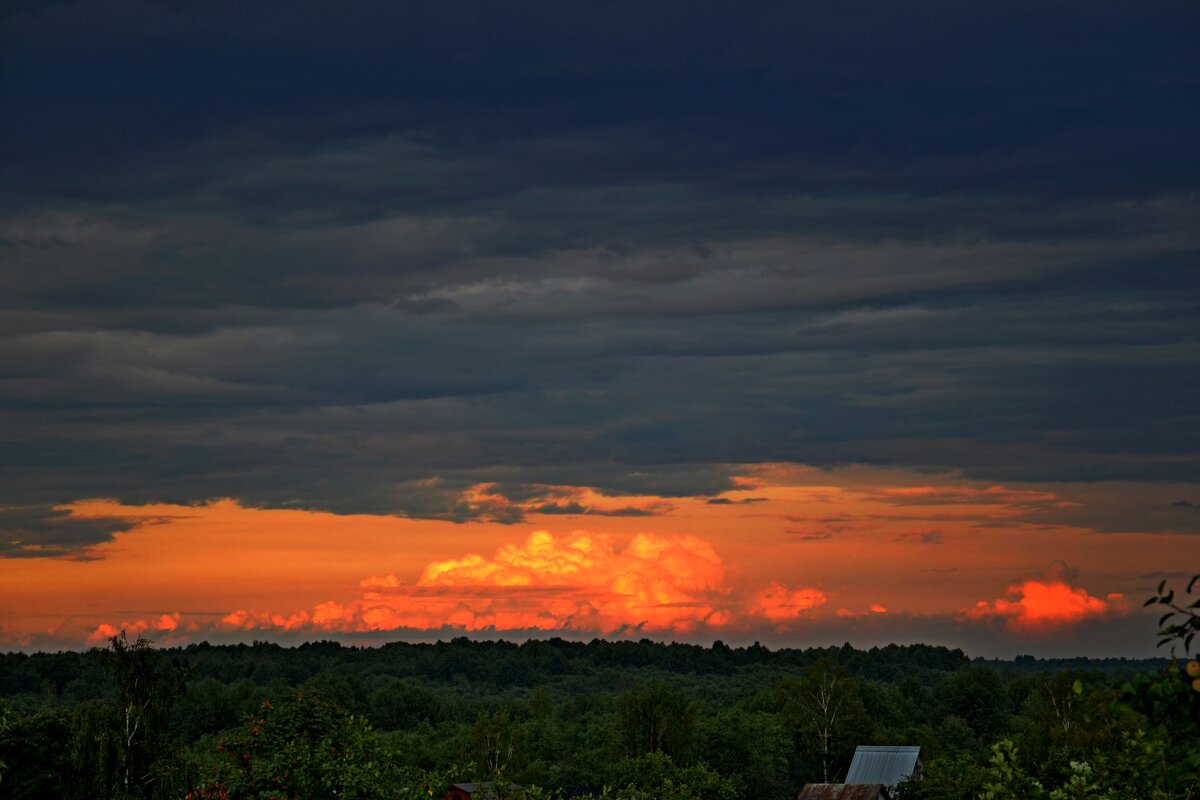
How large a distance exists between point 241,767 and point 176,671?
1127 centimetres

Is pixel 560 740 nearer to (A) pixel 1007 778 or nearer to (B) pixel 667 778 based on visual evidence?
(B) pixel 667 778

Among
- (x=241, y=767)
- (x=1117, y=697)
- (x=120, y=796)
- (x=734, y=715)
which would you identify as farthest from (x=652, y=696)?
(x=1117, y=697)

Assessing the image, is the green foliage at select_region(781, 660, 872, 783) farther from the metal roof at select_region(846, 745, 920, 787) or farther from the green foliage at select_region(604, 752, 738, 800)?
the green foliage at select_region(604, 752, 738, 800)

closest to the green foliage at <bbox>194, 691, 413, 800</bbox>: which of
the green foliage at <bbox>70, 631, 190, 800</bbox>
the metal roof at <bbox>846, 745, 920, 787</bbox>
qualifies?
the green foliage at <bbox>70, 631, 190, 800</bbox>

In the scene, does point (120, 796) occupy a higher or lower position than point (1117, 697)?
lower

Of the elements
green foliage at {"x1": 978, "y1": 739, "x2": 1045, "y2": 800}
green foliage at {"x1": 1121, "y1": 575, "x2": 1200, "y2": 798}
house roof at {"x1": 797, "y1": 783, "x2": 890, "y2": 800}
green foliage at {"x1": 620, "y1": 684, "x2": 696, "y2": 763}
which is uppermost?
green foliage at {"x1": 1121, "y1": 575, "x2": 1200, "y2": 798}

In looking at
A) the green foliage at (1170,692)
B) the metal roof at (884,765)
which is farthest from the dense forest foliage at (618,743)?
the metal roof at (884,765)

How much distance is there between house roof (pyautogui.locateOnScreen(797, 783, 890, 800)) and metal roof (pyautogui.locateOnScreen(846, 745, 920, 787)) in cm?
1309

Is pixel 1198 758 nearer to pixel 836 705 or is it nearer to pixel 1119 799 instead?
pixel 1119 799

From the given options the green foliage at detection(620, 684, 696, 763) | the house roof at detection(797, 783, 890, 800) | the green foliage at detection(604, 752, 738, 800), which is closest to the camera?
the green foliage at detection(604, 752, 738, 800)

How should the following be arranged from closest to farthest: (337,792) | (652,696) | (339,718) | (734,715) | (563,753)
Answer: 1. (337,792)
2. (339,718)
3. (652,696)
4. (734,715)
5. (563,753)

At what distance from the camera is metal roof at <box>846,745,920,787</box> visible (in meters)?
127

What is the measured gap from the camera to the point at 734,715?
152 m

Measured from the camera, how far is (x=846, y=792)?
368ft
